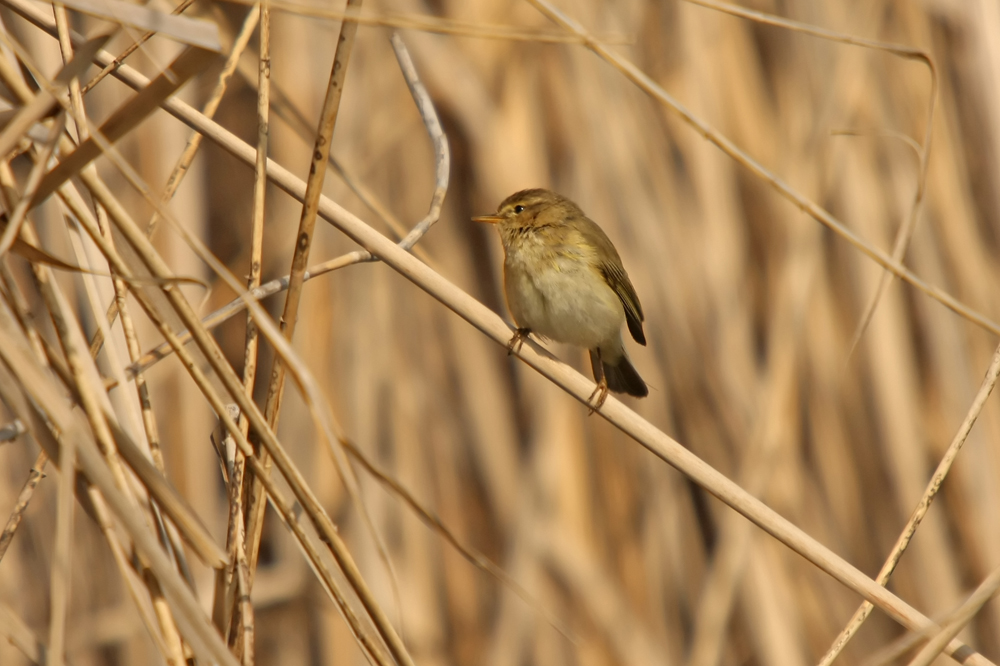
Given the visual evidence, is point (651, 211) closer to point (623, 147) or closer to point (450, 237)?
point (623, 147)

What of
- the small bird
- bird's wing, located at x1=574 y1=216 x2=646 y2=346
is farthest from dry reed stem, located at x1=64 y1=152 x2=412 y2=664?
bird's wing, located at x1=574 y1=216 x2=646 y2=346

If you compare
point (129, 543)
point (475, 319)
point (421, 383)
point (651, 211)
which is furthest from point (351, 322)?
point (129, 543)

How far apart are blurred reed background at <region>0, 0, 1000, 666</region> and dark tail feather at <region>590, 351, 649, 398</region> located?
5 centimetres

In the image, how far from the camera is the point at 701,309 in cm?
206

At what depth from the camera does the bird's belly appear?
1923mm

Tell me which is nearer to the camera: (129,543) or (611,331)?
(129,543)

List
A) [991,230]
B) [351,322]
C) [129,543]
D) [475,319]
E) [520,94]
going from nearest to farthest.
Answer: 1. [129,543]
2. [475,319]
3. [351,322]
4. [520,94]
5. [991,230]

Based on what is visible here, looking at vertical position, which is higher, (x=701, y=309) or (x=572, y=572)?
(x=701, y=309)

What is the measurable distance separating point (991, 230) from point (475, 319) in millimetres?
1820

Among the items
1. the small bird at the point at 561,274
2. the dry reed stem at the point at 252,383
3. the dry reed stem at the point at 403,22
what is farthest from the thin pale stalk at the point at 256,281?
the small bird at the point at 561,274

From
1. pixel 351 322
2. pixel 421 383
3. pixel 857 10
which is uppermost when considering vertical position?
pixel 857 10

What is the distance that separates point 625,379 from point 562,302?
13.3 inches

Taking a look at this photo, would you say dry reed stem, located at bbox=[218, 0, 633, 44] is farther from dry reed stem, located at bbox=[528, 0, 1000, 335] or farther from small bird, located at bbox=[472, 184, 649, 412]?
small bird, located at bbox=[472, 184, 649, 412]

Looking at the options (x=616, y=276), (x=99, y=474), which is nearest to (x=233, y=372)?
(x=99, y=474)
